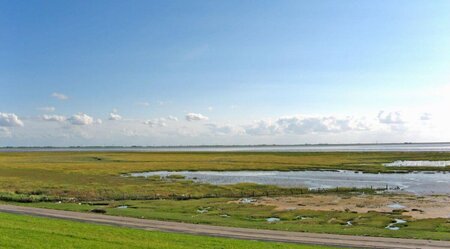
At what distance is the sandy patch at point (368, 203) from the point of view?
124 ft

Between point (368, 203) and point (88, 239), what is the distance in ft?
101

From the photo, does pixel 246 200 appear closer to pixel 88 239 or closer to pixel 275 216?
pixel 275 216

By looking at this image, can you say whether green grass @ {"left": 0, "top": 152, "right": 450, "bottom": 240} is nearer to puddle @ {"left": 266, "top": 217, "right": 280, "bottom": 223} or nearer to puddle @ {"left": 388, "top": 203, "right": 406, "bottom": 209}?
puddle @ {"left": 266, "top": 217, "right": 280, "bottom": 223}

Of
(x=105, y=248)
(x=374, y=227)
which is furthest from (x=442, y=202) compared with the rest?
(x=105, y=248)

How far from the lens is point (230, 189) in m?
53.4

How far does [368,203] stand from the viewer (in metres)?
42.3

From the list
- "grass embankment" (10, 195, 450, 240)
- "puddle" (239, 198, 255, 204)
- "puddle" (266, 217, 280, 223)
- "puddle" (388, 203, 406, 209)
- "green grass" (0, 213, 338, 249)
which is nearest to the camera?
"green grass" (0, 213, 338, 249)

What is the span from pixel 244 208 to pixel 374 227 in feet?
40.3

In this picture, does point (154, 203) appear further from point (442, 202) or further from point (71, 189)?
point (442, 202)

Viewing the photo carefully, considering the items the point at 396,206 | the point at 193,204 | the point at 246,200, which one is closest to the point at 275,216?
the point at 193,204

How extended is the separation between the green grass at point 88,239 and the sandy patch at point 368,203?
18796mm

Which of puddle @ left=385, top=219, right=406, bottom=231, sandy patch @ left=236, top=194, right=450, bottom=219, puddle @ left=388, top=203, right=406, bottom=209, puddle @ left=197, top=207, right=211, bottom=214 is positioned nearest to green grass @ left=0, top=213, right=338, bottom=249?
puddle @ left=385, top=219, right=406, bottom=231

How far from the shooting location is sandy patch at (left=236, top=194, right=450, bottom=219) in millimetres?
37750

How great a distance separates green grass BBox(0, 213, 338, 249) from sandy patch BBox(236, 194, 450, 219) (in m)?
18.8
